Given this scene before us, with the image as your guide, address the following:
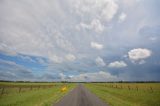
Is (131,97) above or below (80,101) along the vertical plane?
above

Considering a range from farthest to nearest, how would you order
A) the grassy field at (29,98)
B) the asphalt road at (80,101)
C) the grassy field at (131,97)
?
Answer: 1. the grassy field at (131,97)
2. the grassy field at (29,98)
3. the asphalt road at (80,101)

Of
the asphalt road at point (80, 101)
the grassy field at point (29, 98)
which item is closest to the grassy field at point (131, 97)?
the asphalt road at point (80, 101)

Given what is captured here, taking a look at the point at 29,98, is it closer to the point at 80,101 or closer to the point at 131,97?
the point at 80,101

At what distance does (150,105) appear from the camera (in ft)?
64.4

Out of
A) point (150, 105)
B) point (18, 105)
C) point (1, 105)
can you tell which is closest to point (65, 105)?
point (18, 105)

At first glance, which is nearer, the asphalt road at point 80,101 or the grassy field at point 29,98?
the asphalt road at point 80,101

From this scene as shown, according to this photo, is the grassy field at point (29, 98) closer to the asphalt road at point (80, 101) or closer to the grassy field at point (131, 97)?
the asphalt road at point (80, 101)

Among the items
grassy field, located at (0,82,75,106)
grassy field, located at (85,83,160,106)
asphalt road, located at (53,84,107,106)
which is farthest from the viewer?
grassy field, located at (85,83,160,106)

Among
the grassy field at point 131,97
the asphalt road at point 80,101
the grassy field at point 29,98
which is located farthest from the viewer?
the grassy field at point 131,97

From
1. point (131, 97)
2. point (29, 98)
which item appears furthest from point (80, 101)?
point (131, 97)

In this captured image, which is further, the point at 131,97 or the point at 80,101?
the point at 131,97

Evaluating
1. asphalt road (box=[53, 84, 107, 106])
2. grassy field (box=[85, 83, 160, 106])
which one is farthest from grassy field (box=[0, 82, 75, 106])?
grassy field (box=[85, 83, 160, 106])

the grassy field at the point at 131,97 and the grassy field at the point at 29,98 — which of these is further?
the grassy field at the point at 131,97

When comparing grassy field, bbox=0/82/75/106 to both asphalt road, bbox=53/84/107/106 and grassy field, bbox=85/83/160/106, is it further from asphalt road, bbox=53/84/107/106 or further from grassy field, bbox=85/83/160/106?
grassy field, bbox=85/83/160/106
